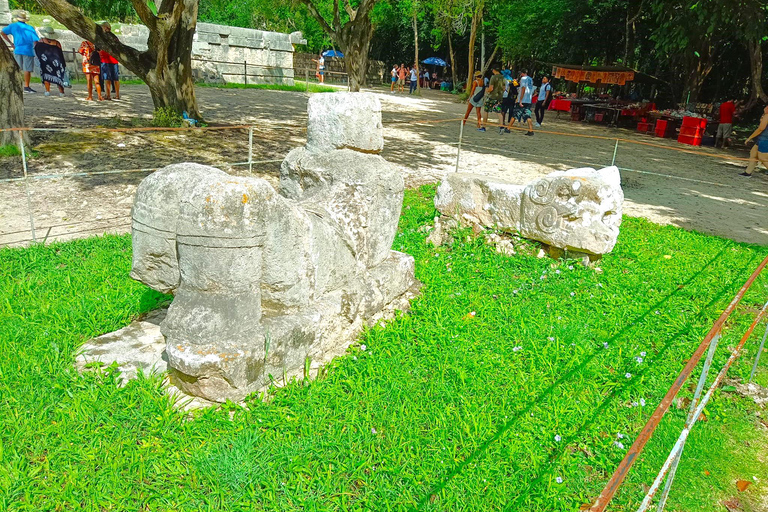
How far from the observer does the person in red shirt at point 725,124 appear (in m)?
14.1

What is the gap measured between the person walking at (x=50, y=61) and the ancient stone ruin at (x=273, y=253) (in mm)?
11593

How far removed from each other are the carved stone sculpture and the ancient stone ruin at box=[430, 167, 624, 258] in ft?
6.47

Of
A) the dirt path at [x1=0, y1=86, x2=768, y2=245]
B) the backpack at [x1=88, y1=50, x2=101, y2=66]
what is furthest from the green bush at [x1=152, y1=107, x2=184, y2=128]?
the backpack at [x1=88, y1=50, x2=101, y2=66]

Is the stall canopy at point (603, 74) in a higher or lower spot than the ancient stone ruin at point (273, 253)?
higher

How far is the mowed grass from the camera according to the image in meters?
2.38

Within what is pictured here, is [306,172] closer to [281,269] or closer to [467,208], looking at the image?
[281,269]

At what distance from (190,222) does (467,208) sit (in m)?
3.69

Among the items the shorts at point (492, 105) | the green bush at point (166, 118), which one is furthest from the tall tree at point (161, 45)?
the shorts at point (492, 105)

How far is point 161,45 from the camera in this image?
9266mm

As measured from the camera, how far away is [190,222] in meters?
2.50

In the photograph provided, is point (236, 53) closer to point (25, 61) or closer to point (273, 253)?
point (25, 61)

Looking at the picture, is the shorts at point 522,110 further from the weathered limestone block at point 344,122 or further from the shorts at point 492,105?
the weathered limestone block at point 344,122

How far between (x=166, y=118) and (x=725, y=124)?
1394 centimetres

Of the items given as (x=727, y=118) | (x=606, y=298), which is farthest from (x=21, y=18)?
(x=727, y=118)
